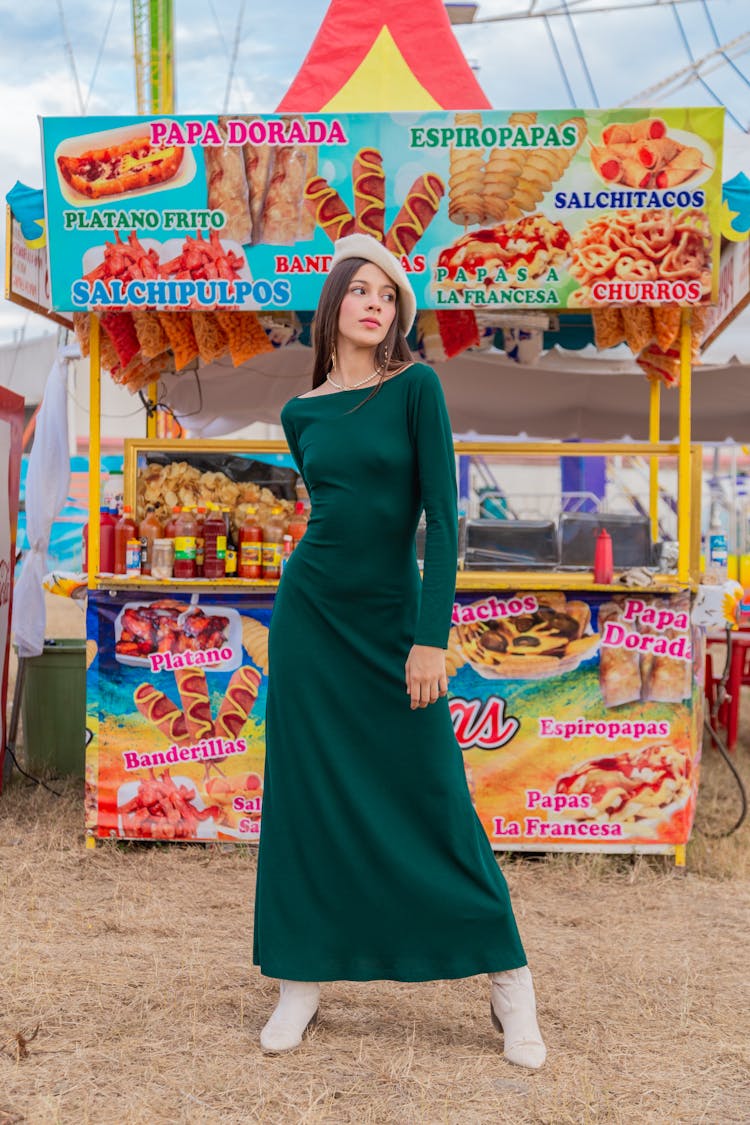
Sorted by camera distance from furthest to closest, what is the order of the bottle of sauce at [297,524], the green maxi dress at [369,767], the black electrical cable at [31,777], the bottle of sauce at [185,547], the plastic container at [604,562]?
the black electrical cable at [31,777], the bottle of sauce at [297,524], the bottle of sauce at [185,547], the plastic container at [604,562], the green maxi dress at [369,767]

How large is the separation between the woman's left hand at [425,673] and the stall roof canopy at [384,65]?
13.6 ft

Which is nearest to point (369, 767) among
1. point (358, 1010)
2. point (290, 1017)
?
point (290, 1017)

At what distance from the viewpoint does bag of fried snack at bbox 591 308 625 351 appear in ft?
15.9

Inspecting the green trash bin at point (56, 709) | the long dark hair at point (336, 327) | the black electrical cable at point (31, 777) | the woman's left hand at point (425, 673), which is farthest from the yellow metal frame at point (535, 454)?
the woman's left hand at point (425, 673)

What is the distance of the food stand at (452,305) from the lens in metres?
4.49

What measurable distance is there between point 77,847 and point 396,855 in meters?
2.56

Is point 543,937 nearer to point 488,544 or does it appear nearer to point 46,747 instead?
point 488,544

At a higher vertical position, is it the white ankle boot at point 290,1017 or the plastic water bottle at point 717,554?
the plastic water bottle at point 717,554

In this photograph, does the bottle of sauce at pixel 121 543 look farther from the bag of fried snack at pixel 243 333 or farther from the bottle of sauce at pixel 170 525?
the bag of fried snack at pixel 243 333

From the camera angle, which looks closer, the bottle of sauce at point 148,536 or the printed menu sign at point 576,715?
the printed menu sign at point 576,715

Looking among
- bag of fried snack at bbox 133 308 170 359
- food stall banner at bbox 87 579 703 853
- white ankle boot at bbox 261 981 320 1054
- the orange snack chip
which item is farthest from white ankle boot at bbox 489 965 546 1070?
the orange snack chip

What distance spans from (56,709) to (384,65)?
3.89 m

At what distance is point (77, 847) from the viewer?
4.92m

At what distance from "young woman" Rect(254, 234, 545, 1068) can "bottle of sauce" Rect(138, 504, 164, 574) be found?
86.9 inches
